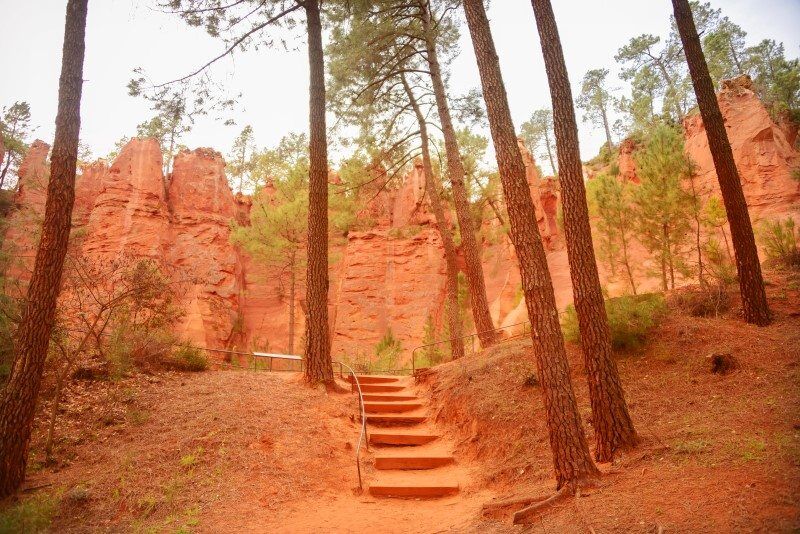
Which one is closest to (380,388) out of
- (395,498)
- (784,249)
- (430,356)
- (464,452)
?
(464,452)

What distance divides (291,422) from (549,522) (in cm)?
481

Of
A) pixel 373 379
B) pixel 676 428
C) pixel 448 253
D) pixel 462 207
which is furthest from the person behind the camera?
pixel 448 253

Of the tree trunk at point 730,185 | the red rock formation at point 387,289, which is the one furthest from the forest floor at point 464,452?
the red rock formation at point 387,289

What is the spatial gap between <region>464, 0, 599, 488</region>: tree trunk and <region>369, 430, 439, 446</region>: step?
12.3ft

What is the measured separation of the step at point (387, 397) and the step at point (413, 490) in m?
3.22

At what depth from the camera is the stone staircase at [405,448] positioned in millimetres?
6293

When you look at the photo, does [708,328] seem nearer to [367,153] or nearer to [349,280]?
[367,153]

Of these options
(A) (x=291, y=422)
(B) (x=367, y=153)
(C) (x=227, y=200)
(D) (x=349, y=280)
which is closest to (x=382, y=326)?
(D) (x=349, y=280)

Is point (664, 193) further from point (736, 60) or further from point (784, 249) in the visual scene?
point (736, 60)

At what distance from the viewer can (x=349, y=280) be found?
78.8 feet

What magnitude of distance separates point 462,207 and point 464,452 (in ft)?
23.7

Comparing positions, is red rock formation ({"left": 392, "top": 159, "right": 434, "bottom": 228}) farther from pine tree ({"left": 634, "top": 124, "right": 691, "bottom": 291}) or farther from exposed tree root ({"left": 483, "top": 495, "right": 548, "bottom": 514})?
exposed tree root ({"left": 483, "top": 495, "right": 548, "bottom": 514})

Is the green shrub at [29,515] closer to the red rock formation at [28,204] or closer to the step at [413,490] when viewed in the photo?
the step at [413,490]

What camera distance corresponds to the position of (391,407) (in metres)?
9.35
